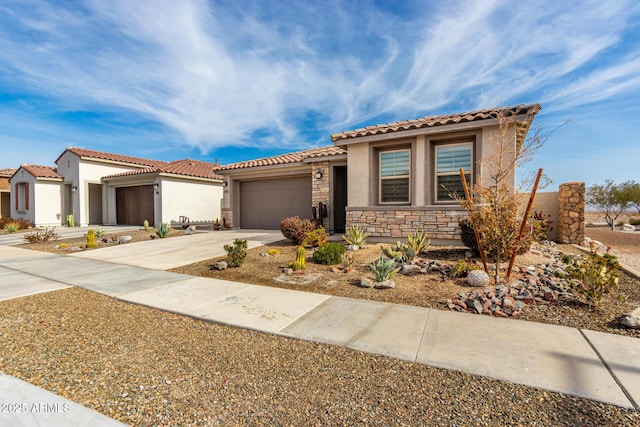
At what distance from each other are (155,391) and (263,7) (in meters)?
10.2

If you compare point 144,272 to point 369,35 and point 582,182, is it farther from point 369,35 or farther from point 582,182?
point 582,182

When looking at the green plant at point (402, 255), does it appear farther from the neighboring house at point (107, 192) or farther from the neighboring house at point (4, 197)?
the neighboring house at point (4, 197)

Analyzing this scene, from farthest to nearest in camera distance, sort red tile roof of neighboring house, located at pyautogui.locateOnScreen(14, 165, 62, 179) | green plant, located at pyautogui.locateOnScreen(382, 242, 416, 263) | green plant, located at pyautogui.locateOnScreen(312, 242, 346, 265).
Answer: red tile roof of neighboring house, located at pyautogui.locateOnScreen(14, 165, 62, 179) → green plant, located at pyautogui.locateOnScreen(312, 242, 346, 265) → green plant, located at pyautogui.locateOnScreen(382, 242, 416, 263)

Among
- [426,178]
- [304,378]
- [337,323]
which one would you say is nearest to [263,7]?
[426,178]

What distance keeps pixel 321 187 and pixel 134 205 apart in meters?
13.6

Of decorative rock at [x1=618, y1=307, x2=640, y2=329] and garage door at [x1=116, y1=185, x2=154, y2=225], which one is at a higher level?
garage door at [x1=116, y1=185, x2=154, y2=225]

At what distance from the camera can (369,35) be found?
1014 centimetres

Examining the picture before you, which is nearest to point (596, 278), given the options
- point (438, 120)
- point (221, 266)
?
point (438, 120)

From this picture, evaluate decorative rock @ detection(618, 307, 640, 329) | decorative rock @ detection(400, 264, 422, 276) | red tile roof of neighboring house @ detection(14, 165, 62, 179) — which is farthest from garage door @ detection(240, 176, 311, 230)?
red tile roof of neighboring house @ detection(14, 165, 62, 179)

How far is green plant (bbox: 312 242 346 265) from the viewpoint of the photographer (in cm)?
731

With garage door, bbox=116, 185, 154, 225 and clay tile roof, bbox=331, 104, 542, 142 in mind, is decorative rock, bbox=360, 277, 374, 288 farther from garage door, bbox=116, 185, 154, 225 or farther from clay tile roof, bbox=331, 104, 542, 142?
garage door, bbox=116, 185, 154, 225

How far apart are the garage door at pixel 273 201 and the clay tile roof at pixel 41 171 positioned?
14884mm

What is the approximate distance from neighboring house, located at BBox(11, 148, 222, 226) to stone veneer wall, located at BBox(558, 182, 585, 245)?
1766 centimetres

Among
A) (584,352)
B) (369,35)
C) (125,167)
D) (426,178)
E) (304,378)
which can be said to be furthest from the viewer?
(125,167)
